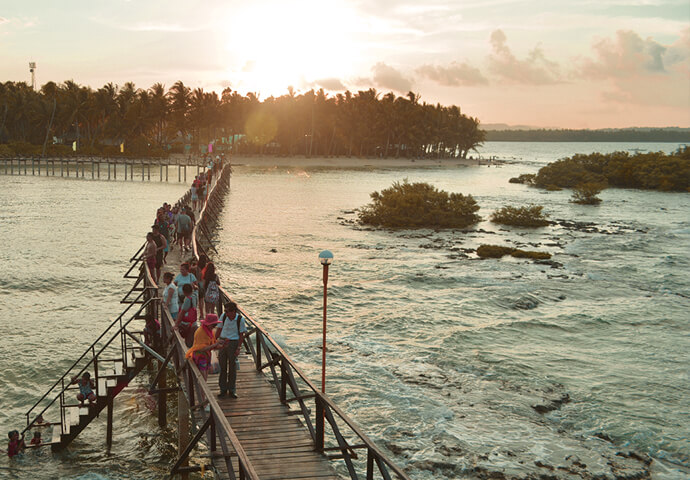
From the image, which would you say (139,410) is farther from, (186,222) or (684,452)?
(684,452)

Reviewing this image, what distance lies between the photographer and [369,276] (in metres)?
32.5

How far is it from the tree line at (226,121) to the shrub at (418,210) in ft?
251

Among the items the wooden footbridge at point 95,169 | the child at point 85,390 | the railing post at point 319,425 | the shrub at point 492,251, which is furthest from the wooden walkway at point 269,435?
the wooden footbridge at point 95,169

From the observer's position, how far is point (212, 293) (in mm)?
13492

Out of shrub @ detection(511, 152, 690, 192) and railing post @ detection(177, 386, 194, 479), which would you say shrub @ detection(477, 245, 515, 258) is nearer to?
railing post @ detection(177, 386, 194, 479)

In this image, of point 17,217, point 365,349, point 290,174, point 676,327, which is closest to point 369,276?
point 365,349

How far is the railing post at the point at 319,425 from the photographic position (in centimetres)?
955

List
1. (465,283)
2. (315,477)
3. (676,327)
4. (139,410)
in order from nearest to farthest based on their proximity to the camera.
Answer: (315,477) < (139,410) < (676,327) < (465,283)

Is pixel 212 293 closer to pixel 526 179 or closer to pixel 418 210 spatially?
pixel 418 210

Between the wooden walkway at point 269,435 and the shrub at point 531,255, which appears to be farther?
the shrub at point 531,255

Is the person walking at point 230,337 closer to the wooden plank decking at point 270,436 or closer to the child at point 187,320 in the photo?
the wooden plank decking at point 270,436

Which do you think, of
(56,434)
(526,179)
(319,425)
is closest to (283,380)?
(319,425)

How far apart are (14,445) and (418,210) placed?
39.4 m

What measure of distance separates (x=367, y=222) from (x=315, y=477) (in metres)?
42.6
